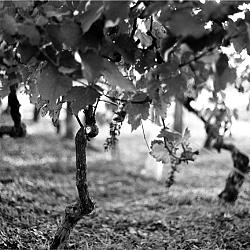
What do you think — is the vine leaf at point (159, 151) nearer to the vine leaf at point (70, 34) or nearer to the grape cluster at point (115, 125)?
the grape cluster at point (115, 125)

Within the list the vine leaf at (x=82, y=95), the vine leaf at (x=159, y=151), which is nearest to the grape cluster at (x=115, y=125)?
the vine leaf at (x=159, y=151)

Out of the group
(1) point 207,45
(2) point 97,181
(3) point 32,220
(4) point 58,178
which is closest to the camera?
(1) point 207,45

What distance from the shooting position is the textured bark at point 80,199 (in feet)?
10.7

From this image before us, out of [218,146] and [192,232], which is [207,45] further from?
[218,146]

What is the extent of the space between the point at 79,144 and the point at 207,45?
1.67 meters

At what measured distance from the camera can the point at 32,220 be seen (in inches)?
199

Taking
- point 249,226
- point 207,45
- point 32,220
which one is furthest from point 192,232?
point 207,45

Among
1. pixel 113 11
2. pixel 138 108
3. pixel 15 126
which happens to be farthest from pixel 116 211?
pixel 113 11

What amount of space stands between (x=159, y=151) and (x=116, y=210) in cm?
352

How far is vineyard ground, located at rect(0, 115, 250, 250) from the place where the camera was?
186 inches

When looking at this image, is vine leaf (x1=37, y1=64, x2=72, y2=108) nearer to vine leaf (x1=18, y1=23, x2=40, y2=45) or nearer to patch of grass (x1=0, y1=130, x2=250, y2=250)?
vine leaf (x1=18, y1=23, x2=40, y2=45)

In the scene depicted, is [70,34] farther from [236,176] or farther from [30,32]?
[236,176]

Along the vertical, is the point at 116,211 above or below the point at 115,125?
below

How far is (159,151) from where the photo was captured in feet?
11.1
